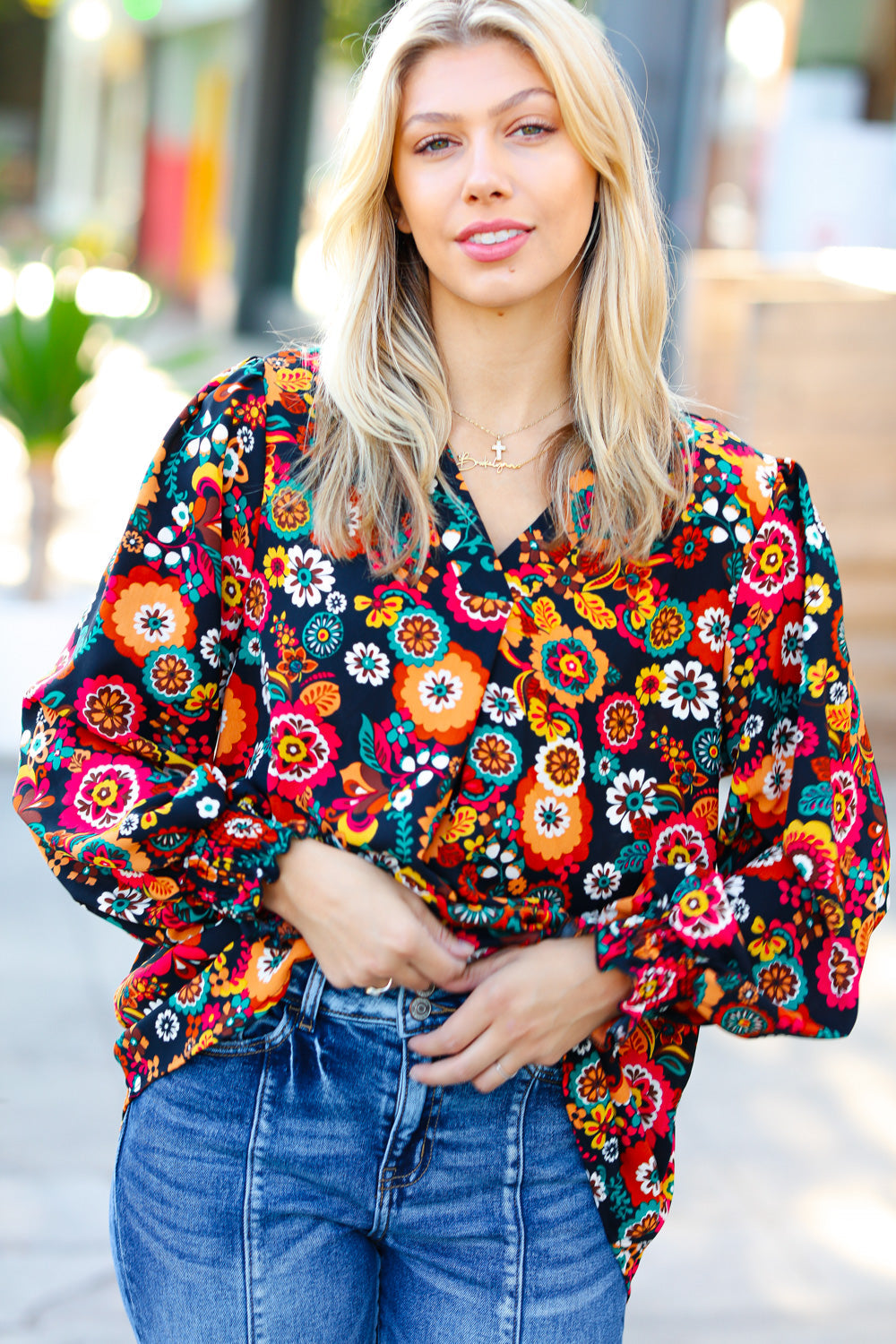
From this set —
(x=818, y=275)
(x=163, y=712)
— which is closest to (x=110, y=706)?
(x=163, y=712)

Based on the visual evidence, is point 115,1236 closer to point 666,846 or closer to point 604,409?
point 666,846

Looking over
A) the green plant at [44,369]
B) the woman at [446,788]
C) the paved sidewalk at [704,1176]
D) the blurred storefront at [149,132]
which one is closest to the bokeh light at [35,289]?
the green plant at [44,369]

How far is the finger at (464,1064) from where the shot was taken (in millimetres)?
1415

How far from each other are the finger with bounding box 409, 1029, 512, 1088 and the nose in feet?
2.72

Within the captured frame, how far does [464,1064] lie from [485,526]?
54 centimetres

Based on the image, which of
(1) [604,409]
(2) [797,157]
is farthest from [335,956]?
(2) [797,157]

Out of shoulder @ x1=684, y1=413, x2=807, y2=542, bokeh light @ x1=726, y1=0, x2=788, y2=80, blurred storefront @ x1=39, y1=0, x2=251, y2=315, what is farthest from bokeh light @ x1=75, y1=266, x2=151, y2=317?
blurred storefront @ x1=39, y1=0, x2=251, y2=315

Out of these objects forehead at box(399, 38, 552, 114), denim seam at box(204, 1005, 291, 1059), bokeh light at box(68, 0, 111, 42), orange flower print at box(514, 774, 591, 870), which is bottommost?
denim seam at box(204, 1005, 291, 1059)

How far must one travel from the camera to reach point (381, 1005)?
4.80 ft

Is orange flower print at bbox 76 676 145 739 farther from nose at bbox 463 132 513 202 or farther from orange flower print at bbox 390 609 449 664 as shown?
nose at bbox 463 132 513 202

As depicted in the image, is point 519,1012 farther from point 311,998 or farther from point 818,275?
point 818,275

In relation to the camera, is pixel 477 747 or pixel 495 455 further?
pixel 495 455

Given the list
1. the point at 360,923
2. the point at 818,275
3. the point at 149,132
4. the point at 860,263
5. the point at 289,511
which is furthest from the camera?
the point at 149,132

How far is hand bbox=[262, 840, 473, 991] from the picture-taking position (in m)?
1.41
